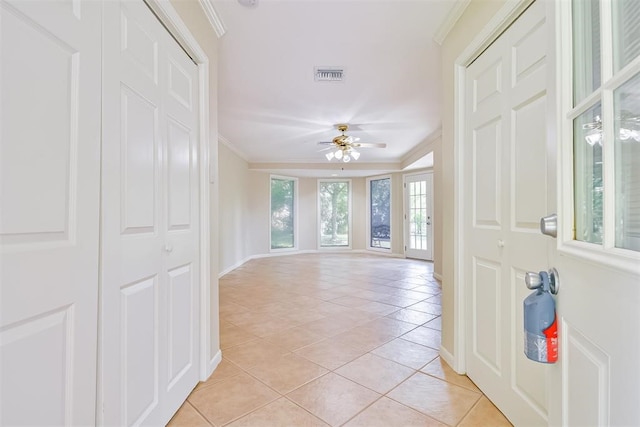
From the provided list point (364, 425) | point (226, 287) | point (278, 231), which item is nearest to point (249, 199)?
point (278, 231)

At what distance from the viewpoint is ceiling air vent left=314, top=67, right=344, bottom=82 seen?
277 cm

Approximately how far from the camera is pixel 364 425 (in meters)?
1.51

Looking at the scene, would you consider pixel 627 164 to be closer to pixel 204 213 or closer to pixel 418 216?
pixel 204 213

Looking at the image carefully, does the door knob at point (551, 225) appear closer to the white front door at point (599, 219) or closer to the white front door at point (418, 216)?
the white front door at point (599, 219)

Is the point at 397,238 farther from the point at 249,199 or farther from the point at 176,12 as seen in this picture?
the point at 176,12

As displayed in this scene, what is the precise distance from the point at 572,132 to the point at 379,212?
7.75m

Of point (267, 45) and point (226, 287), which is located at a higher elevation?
point (267, 45)

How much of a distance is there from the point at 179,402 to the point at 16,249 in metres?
1.26

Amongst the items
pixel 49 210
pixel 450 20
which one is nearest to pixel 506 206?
pixel 450 20

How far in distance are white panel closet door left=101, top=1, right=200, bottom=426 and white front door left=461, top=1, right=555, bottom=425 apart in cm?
157

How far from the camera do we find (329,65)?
2707 mm

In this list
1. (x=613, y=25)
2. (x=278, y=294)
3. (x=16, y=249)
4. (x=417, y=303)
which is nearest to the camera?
(x=613, y=25)

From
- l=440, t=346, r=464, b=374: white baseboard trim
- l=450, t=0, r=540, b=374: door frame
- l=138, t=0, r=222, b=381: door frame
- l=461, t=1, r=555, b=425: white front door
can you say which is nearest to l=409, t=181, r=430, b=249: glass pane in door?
l=440, t=346, r=464, b=374: white baseboard trim

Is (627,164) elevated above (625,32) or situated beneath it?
situated beneath
